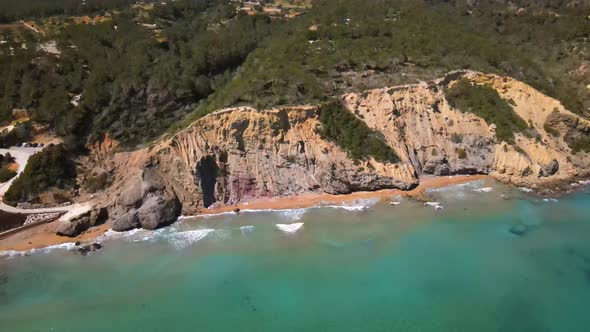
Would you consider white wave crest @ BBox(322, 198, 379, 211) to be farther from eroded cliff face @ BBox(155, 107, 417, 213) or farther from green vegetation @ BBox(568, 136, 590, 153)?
green vegetation @ BBox(568, 136, 590, 153)

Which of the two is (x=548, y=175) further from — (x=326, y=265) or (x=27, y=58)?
(x=27, y=58)

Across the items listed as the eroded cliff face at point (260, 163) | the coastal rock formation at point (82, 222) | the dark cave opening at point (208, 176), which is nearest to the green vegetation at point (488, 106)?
the eroded cliff face at point (260, 163)

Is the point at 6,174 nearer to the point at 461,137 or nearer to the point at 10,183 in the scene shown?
the point at 10,183

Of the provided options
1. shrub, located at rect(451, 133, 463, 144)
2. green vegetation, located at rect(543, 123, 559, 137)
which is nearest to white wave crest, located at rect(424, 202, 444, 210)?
shrub, located at rect(451, 133, 463, 144)

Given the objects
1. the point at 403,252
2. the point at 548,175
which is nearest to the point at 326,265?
the point at 403,252

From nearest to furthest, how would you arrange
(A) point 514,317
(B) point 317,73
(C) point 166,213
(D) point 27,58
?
(A) point 514,317 < (C) point 166,213 < (B) point 317,73 < (D) point 27,58

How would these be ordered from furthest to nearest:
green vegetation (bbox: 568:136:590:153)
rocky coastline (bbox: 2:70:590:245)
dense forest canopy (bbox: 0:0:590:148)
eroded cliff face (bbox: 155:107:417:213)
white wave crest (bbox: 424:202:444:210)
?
dense forest canopy (bbox: 0:0:590:148), green vegetation (bbox: 568:136:590:153), eroded cliff face (bbox: 155:107:417:213), rocky coastline (bbox: 2:70:590:245), white wave crest (bbox: 424:202:444:210)

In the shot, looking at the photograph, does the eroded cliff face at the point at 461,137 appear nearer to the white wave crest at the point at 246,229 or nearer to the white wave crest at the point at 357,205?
the white wave crest at the point at 357,205
